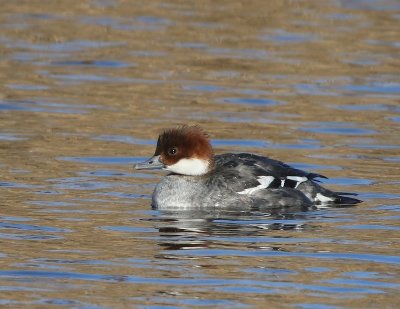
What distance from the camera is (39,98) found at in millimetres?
18688

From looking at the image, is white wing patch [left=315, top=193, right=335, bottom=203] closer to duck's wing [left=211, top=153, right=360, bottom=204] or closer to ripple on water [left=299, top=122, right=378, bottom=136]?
duck's wing [left=211, top=153, right=360, bottom=204]

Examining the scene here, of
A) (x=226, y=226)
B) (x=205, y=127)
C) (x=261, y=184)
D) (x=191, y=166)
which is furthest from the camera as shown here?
(x=205, y=127)

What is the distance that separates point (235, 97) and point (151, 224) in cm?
709

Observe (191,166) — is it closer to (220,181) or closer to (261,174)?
(220,181)

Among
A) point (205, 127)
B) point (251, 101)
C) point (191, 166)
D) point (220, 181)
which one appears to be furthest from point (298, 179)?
point (251, 101)

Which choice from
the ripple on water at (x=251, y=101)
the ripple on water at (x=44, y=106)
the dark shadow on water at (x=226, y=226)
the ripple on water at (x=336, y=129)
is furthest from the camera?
the ripple on water at (x=251, y=101)

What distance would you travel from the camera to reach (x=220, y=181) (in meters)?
13.2

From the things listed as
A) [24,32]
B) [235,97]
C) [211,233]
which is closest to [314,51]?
[235,97]

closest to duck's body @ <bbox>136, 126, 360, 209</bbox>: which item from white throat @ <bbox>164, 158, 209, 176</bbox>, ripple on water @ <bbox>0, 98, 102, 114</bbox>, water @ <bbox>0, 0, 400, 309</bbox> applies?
white throat @ <bbox>164, 158, 209, 176</bbox>

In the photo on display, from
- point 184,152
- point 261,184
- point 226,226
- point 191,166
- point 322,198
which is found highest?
point 184,152

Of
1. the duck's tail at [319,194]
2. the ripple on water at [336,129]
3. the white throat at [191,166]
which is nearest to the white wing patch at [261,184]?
the duck's tail at [319,194]

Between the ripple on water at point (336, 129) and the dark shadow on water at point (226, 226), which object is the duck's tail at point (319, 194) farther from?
the ripple on water at point (336, 129)

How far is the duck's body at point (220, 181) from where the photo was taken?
43.3 ft

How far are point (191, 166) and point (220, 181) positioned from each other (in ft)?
1.11
